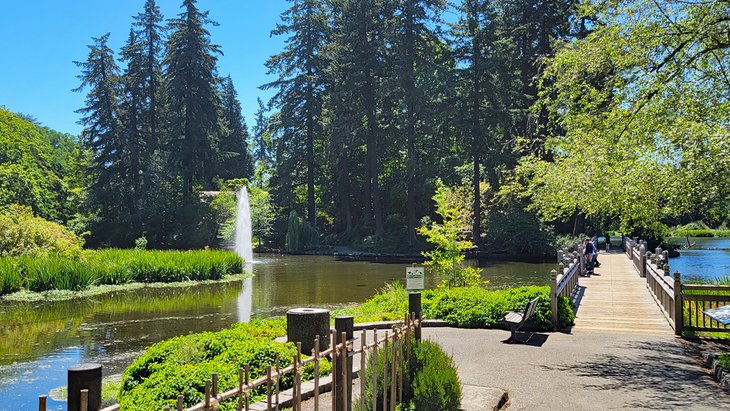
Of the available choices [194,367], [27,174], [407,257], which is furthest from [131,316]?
[27,174]

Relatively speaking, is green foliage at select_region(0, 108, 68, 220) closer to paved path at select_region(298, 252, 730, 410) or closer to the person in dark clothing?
the person in dark clothing

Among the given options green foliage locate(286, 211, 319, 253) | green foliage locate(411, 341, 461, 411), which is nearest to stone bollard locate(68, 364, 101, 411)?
green foliage locate(411, 341, 461, 411)

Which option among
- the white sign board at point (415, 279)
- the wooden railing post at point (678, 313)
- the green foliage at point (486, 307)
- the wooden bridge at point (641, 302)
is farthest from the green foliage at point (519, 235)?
the white sign board at point (415, 279)

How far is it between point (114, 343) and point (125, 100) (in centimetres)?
5149

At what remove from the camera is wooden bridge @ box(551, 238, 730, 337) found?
42.5 ft

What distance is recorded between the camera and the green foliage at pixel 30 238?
80.2ft

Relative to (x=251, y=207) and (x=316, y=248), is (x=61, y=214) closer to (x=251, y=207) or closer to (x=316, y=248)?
(x=251, y=207)

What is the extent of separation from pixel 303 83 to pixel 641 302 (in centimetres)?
4318

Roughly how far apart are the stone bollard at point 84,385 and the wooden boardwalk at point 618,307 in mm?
12018

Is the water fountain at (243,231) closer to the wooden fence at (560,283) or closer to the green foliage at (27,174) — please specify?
the green foliage at (27,174)

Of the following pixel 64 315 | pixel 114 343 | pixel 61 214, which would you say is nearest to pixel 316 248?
pixel 61 214

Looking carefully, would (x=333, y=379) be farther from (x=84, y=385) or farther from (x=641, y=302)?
(x=641, y=302)

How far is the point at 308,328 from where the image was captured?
9570 millimetres

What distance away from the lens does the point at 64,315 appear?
1794cm
